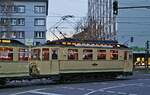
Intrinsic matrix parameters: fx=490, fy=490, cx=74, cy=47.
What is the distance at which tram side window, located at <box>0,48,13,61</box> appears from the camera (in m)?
30.7

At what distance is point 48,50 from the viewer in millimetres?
35031

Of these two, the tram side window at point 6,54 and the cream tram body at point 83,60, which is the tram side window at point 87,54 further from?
the tram side window at point 6,54

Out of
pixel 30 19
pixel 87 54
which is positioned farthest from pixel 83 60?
pixel 30 19

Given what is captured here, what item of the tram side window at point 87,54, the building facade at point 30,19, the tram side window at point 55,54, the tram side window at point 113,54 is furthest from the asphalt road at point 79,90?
the building facade at point 30,19

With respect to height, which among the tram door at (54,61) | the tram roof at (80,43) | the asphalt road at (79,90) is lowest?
the asphalt road at (79,90)

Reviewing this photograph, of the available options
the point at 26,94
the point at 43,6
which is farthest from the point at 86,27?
the point at 26,94

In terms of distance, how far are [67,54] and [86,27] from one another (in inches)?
2057

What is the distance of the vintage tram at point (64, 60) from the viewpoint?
103 ft

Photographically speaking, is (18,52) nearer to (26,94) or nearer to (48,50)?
(48,50)

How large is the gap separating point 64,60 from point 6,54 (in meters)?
5.92

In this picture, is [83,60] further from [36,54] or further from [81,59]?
[36,54]

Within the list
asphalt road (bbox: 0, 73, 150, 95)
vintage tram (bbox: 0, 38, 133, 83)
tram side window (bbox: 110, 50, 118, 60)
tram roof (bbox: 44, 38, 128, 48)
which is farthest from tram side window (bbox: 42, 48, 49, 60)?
tram side window (bbox: 110, 50, 118, 60)

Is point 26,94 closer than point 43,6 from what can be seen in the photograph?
Yes

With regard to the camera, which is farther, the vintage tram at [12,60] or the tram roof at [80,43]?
the tram roof at [80,43]
